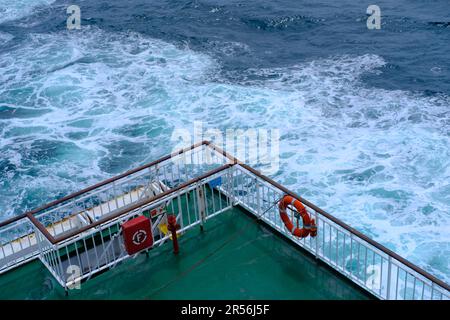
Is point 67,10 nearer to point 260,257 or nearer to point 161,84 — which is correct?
point 161,84

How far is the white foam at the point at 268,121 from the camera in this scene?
12562 millimetres

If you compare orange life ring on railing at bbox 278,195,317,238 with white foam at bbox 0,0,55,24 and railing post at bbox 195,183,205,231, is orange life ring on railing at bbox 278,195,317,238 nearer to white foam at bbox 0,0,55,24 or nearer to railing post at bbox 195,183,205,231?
railing post at bbox 195,183,205,231

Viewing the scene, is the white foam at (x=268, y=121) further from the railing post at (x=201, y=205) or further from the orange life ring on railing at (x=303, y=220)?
the railing post at (x=201, y=205)

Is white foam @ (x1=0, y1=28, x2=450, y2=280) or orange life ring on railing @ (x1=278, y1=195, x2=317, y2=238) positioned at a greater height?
orange life ring on railing @ (x1=278, y1=195, x2=317, y2=238)

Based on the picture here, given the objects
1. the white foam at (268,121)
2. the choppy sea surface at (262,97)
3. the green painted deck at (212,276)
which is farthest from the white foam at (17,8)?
the green painted deck at (212,276)

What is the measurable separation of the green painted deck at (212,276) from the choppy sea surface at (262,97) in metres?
4.21

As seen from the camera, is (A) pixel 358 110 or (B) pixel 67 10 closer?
(A) pixel 358 110

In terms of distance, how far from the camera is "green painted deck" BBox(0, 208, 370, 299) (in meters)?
7.02

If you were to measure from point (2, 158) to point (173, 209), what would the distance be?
8.58m

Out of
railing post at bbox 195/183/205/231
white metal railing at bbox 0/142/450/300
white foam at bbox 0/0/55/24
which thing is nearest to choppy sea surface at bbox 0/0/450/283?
white foam at bbox 0/0/55/24

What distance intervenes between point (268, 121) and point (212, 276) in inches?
382

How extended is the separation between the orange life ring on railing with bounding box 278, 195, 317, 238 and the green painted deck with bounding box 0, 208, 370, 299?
14.5 inches

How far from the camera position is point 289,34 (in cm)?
2362

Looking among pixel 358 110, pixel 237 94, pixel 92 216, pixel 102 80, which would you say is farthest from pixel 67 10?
pixel 92 216
